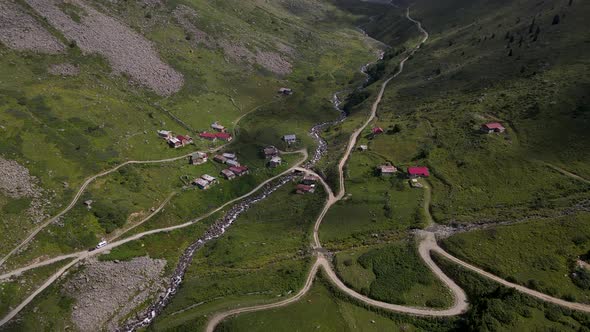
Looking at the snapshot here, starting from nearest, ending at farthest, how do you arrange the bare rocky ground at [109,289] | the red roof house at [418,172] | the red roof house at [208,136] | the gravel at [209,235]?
1. the bare rocky ground at [109,289]
2. the gravel at [209,235]
3. the red roof house at [418,172]
4. the red roof house at [208,136]

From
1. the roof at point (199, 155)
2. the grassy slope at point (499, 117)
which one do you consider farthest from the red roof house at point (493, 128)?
the roof at point (199, 155)

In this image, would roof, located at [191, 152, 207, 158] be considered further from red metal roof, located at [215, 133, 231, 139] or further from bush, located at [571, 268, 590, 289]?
bush, located at [571, 268, 590, 289]

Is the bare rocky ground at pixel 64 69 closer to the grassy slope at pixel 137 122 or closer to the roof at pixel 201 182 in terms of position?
the grassy slope at pixel 137 122

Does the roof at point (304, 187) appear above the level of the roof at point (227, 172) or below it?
above

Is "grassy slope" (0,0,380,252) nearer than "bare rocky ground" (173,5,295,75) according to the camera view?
Yes

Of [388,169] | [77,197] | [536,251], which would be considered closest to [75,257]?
[77,197]

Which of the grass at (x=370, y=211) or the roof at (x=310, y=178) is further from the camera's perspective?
the roof at (x=310, y=178)

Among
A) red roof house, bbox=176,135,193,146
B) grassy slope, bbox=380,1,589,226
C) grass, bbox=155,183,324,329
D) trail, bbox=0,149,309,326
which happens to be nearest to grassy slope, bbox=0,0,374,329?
grass, bbox=155,183,324,329

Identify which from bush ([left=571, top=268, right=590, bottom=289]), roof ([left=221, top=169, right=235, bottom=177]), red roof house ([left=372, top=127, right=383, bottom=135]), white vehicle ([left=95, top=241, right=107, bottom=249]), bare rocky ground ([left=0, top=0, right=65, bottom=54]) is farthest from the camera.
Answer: bare rocky ground ([left=0, top=0, right=65, bottom=54])
